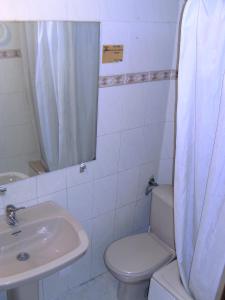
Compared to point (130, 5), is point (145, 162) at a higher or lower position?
lower

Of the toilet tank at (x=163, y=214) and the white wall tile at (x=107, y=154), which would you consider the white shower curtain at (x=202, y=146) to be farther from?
the white wall tile at (x=107, y=154)

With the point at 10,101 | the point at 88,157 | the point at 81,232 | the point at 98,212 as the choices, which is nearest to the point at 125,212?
the point at 98,212

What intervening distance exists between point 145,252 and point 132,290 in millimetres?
269

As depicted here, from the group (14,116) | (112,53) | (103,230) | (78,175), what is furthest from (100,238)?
(112,53)

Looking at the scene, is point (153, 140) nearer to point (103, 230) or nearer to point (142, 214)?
point (142, 214)

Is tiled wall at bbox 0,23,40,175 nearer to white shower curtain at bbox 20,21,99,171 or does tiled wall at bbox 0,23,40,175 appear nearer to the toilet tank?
white shower curtain at bbox 20,21,99,171

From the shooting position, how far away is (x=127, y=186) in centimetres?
219

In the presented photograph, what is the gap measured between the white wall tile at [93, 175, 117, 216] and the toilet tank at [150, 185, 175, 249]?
11.6 inches

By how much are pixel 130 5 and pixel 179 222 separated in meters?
1.18

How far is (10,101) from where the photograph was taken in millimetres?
1528

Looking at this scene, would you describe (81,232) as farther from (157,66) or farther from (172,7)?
(172,7)

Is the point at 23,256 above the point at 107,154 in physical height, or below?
below

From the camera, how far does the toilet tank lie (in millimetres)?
2114

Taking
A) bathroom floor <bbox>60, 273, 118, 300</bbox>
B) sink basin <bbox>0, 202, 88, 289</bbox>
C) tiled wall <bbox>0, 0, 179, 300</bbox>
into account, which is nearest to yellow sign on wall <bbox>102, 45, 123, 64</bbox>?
tiled wall <bbox>0, 0, 179, 300</bbox>
